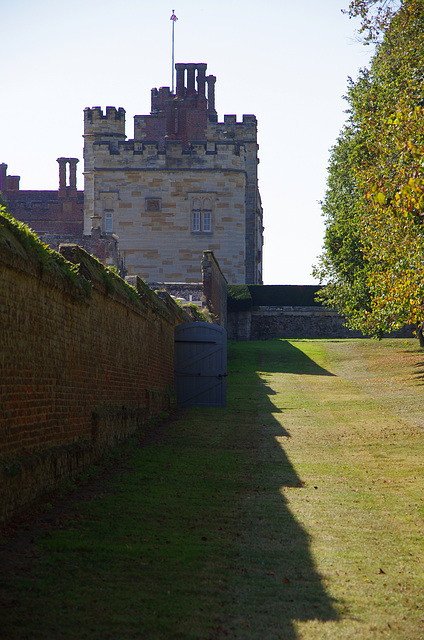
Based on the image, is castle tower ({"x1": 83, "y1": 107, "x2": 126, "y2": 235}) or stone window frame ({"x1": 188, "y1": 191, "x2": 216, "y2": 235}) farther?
stone window frame ({"x1": 188, "y1": 191, "x2": 216, "y2": 235})

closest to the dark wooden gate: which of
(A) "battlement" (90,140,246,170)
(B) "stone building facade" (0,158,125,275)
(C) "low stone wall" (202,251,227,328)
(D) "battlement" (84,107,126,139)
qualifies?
(C) "low stone wall" (202,251,227,328)

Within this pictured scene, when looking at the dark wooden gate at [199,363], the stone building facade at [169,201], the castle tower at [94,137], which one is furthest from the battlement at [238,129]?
the dark wooden gate at [199,363]

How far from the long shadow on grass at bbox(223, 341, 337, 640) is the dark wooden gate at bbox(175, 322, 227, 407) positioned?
6.51 meters

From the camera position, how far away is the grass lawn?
4645 millimetres

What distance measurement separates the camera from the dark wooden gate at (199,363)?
751 inches

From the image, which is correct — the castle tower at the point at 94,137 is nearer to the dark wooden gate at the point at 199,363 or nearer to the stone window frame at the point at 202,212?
the stone window frame at the point at 202,212

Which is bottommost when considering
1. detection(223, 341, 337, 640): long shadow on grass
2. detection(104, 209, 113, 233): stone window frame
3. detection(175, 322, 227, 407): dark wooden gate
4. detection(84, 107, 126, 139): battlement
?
detection(223, 341, 337, 640): long shadow on grass

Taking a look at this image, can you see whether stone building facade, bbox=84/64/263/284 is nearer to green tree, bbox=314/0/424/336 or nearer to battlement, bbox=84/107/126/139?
battlement, bbox=84/107/126/139

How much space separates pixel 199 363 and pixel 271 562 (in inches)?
529

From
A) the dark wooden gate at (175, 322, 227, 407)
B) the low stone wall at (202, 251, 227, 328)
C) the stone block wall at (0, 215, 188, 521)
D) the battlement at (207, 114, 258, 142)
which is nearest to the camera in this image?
the stone block wall at (0, 215, 188, 521)

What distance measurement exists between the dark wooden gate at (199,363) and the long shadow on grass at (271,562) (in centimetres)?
651

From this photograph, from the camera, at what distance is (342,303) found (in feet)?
96.8

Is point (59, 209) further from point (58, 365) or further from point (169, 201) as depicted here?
point (58, 365)

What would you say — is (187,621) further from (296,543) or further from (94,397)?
(94,397)
